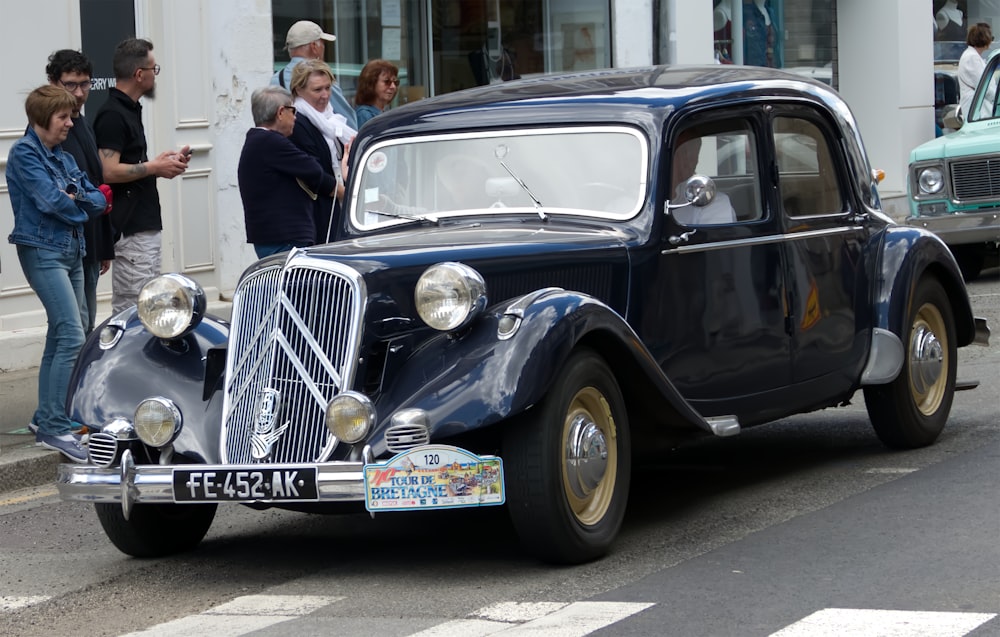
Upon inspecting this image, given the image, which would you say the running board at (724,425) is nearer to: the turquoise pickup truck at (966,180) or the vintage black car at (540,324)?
the vintage black car at (540,324)

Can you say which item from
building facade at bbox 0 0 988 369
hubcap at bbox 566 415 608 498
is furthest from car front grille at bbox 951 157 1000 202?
hubcap at bbox 566 415 608 498

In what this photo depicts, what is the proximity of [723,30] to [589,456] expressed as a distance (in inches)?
602

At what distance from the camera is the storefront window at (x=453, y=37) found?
15805 mm

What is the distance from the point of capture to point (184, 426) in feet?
20.4

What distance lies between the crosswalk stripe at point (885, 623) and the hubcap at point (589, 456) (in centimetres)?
108

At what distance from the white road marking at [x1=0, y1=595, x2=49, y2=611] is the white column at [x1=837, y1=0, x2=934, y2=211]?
57.1 ft

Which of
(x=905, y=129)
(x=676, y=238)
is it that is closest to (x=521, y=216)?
(x=676, y=238)

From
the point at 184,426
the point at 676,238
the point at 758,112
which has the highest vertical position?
the point at 758,112

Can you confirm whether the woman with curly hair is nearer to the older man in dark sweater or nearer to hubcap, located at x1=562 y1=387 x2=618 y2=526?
the older man in dark sweater

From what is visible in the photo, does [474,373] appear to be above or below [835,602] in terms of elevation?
above

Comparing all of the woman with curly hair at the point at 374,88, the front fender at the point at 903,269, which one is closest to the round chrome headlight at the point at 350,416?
the front fender at the point at 903,269

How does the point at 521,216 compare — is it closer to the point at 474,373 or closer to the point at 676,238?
the point at 676,238

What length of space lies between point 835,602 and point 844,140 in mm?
3362

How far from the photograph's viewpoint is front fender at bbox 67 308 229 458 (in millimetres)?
6258
